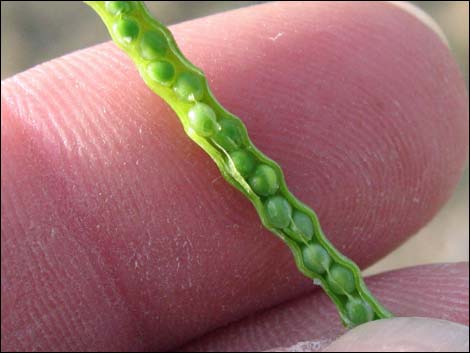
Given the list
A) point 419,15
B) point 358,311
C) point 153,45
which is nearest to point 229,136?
point 153,45

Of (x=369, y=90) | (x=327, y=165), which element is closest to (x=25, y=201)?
(x=327, y=165)

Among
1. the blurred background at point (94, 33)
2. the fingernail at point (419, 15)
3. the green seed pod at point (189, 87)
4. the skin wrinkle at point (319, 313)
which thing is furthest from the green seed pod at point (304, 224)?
the blurred background at point (94, 33)

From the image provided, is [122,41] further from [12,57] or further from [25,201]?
[12,57]

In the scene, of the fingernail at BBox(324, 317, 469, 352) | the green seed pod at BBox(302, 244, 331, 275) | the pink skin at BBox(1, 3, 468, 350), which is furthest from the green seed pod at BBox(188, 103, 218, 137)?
the fingernail at BBox(324, 317, 469, 352)

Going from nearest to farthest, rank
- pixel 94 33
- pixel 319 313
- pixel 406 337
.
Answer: pixel 406 337
pixel 319 313
pixel 94 33

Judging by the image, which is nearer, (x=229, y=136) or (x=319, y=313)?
(x=229, y=136)

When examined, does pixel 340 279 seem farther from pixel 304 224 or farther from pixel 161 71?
pixel 161 71

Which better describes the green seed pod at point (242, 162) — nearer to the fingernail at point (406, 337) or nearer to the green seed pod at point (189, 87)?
the green seed pod at point (189, 87)
